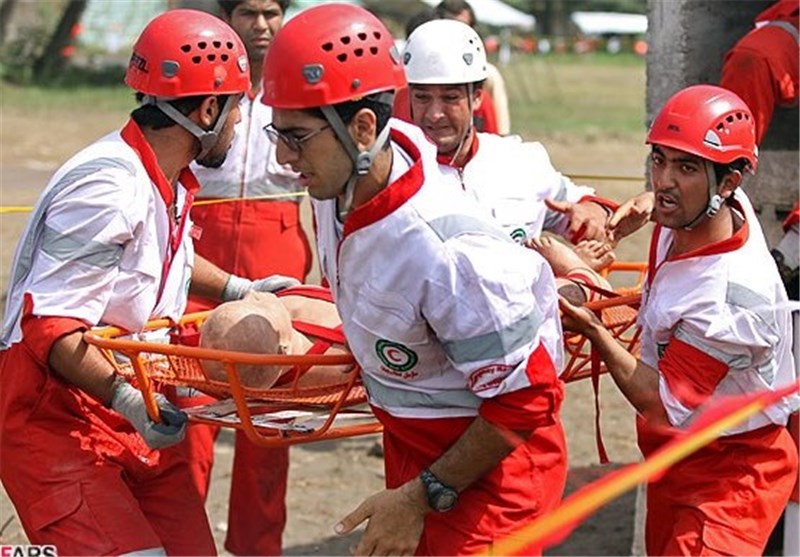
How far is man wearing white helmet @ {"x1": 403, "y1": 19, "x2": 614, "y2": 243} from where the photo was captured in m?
5.22

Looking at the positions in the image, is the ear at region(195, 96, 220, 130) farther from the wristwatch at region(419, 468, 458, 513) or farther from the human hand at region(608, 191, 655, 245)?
the human hand at region(608, 191, 655, 245)

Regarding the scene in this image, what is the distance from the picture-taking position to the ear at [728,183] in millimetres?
4512

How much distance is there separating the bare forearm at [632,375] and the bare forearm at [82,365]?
1388mm

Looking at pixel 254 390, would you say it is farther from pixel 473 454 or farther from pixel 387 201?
pixel 387 201

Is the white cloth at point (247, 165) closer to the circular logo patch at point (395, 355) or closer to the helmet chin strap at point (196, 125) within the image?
the helmet chin strap at point (196, 125)

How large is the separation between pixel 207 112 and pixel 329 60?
0.97 m

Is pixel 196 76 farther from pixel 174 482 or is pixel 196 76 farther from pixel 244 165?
pixel 244 165

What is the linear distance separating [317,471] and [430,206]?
486cm

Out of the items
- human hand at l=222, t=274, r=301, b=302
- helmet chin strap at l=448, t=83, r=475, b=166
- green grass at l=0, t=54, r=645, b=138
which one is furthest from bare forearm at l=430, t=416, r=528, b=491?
green grass at l=0, t=54, r=645, b=138

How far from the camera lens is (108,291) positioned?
14.1 ft

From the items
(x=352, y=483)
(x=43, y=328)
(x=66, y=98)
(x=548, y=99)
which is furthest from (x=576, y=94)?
(x=43, y=328)

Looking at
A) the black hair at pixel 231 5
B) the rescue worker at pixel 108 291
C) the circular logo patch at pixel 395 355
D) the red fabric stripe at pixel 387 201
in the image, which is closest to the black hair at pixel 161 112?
the rescue worker at pixel 108 291

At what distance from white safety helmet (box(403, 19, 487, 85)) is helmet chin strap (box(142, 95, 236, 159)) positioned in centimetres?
84

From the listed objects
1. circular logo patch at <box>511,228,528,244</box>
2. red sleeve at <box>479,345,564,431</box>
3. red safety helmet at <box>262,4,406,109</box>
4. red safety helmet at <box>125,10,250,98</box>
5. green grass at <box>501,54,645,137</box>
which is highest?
red safety helmet at <box>262,4,406,109</box>
